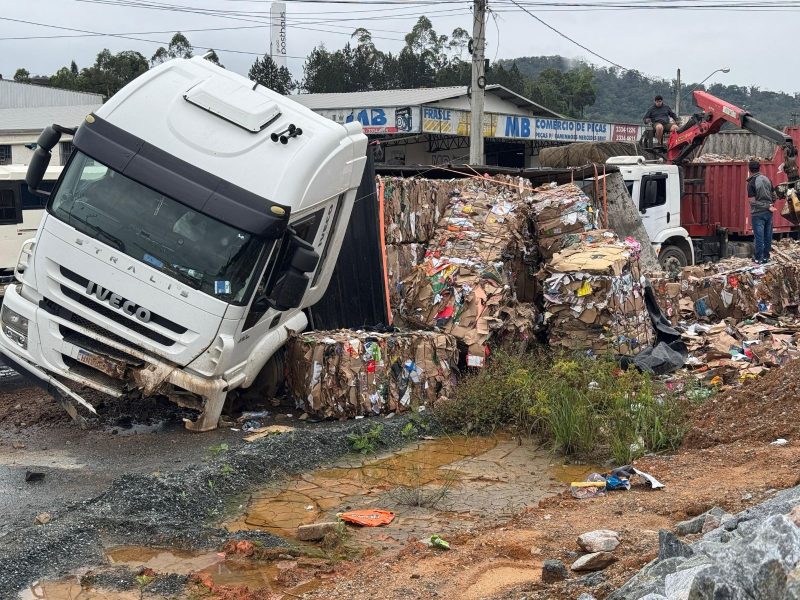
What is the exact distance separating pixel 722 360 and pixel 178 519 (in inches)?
308

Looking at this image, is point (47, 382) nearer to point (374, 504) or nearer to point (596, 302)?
point (374, 504)

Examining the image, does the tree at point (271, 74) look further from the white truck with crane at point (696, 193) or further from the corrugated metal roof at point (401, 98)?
the white truck with crane at point (696, 193)

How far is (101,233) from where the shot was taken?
8594 mm

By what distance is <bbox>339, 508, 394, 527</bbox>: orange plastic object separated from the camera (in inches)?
277

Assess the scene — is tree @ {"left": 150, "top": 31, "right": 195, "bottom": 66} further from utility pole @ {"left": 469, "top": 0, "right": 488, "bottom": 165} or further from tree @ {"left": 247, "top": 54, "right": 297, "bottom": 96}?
utility pole @ {"left": 469, "top": 0, "right": 488, "bottom": 165}

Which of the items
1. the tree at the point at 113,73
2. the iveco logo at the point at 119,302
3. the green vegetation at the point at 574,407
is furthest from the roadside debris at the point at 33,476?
the tree at the point at 113,73

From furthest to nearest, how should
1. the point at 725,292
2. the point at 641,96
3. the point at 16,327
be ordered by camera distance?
1. the point at 641,96
2. the point at 725,292
3. the point at 16,327

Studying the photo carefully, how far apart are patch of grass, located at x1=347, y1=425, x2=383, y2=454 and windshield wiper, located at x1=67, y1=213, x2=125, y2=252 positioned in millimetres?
2699

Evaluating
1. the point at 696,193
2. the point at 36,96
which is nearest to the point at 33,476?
the point at 696,193

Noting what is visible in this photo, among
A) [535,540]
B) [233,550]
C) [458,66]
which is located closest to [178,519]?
[233,550]

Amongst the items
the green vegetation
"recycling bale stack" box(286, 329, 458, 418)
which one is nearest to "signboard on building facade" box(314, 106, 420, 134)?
the green vegetation

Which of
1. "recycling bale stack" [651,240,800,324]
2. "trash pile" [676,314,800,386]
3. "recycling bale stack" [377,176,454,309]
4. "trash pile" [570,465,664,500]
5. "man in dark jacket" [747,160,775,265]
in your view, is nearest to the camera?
"trash pile" [570,465,664,500]

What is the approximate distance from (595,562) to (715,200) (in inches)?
613

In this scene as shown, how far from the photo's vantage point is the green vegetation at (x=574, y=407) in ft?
29.0
